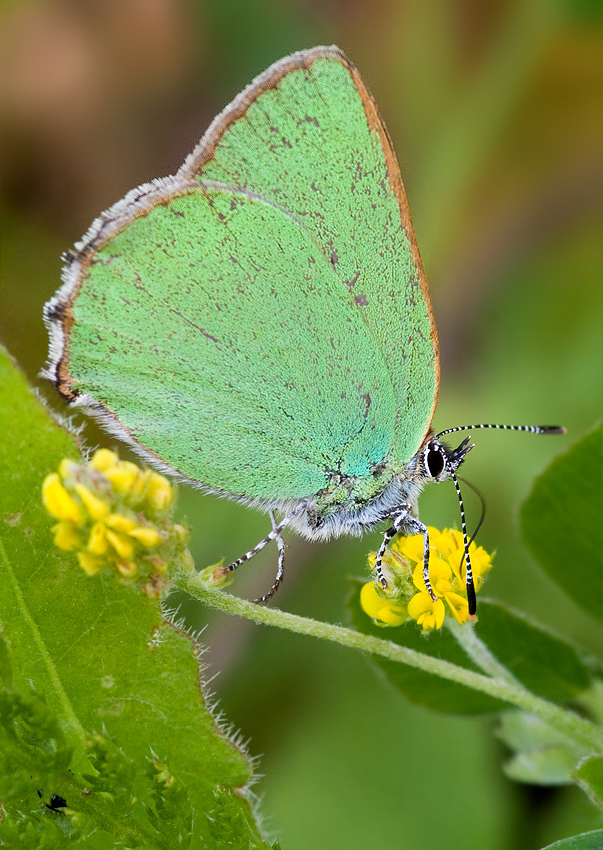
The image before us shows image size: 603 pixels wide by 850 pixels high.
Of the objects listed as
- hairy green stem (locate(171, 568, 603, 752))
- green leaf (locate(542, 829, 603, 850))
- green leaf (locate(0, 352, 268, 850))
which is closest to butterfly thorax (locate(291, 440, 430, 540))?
hairy green stem (locate(171, 568, 603, 752))

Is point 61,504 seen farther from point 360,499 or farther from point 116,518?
point 360,499

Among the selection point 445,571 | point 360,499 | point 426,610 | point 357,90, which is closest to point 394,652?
point 426,610

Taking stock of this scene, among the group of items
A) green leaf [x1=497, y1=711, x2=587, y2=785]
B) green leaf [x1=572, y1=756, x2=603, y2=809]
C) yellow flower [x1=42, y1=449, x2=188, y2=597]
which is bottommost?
green leaf [x1=497, y1=711, x2=587, y2=785]

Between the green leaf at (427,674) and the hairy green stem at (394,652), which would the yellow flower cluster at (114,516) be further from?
the green leaf at (427,674)

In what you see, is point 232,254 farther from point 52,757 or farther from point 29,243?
point 29,243

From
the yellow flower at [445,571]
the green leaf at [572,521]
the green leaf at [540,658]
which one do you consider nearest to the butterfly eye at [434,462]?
the yellow flower at [445,571]

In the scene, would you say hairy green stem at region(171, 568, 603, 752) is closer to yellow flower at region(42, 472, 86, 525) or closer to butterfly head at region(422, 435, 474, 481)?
yellow flower at region(42, 472, 86, 525)

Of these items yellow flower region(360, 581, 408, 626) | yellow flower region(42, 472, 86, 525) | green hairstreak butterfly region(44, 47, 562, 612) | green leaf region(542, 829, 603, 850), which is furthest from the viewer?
green hairstreak butterfly region(44, 47, 562, 612)
